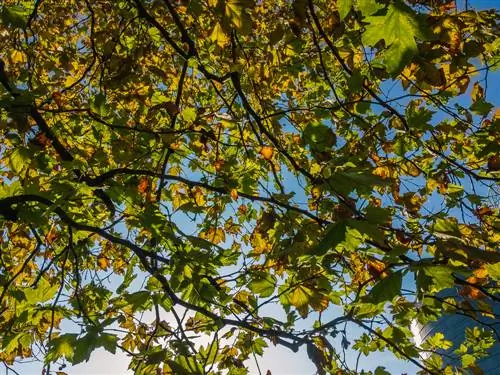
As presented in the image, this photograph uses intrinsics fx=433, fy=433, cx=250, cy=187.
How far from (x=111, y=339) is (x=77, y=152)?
2752 mm

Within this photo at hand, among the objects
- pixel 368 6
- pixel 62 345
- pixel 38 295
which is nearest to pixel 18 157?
pixel 38 295

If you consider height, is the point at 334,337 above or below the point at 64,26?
below

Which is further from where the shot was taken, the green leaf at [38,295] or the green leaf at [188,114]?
the green leaf at [188,114]

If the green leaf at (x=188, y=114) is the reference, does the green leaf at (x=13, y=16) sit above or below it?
above

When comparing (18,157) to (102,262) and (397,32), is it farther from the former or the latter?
(397,32)

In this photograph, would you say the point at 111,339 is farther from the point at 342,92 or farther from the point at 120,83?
the point at 342,92

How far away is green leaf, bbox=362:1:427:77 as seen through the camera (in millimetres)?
1444

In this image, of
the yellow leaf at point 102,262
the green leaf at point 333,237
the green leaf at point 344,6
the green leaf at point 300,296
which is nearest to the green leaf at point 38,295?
the green leaf at point 300,296

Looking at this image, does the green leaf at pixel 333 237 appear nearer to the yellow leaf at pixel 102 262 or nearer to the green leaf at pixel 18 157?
the green leaf at pixel 18 157

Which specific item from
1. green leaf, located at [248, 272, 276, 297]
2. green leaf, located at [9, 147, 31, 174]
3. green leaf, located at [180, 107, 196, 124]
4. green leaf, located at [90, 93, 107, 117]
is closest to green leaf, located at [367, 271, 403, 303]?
green leaf, located at [248, 272, 276, 297]

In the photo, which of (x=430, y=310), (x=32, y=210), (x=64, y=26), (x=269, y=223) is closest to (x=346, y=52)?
(x=269, y=223)

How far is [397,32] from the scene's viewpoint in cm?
147

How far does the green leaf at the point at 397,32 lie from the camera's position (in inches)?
56.9

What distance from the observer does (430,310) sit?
9.33 ft
